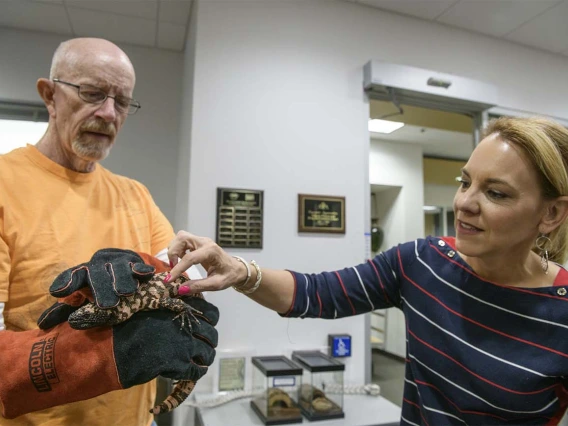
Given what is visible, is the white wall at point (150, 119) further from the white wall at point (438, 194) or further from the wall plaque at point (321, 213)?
the white wall at point (438, 194)

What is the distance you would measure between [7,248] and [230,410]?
4.10 ft

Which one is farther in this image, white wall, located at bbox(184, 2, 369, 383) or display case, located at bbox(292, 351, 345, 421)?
white wall, located at bbox(184, 2, 369, 383)

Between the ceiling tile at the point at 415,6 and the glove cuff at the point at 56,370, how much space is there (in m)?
2.33

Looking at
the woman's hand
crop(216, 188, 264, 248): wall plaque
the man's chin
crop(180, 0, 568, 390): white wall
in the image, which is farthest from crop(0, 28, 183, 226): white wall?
the woman's hand

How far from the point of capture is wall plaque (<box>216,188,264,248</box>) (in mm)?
1903

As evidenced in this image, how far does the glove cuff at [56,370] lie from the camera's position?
2.34 feet

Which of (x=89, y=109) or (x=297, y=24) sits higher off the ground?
(x=297, y=24)

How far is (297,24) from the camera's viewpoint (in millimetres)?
2125

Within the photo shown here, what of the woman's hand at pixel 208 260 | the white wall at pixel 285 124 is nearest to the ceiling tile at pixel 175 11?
the white wall at pixel 285 124

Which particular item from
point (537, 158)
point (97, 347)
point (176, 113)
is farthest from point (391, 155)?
point (97, 347)

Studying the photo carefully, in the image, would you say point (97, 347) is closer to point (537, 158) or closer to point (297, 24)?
point (537, 158)

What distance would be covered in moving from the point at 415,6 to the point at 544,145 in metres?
1.82

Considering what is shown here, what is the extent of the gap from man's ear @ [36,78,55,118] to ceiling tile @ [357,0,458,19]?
1.92 meters

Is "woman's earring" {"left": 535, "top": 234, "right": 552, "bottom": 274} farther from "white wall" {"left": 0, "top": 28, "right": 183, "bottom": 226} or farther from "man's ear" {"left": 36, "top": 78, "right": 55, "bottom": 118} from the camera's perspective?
"white wall" {"left": 0, "top": 28, "right": 183, "bottom": 226}
